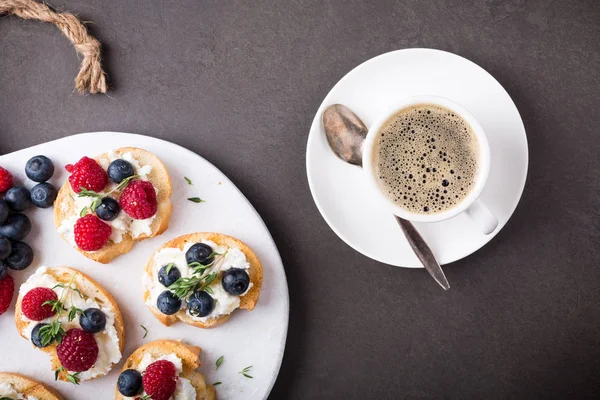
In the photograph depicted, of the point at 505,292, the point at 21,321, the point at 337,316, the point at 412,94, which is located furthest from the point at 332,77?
the point at 21,321

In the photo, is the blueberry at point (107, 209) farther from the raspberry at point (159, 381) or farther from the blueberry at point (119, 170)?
the raspberry at point (159, 381)

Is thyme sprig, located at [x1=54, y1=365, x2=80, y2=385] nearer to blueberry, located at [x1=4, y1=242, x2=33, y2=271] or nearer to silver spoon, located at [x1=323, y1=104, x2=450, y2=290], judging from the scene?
blueberry, located at [x1=4, y1=242, x2=33, y2=271]

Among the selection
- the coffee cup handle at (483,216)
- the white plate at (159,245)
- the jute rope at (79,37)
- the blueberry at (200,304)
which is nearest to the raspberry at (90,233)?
the white plate at (159,245)

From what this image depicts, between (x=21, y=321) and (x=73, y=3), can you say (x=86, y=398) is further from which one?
(x=73, y=3)

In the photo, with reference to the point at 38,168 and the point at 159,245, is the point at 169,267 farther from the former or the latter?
the point at 38,168

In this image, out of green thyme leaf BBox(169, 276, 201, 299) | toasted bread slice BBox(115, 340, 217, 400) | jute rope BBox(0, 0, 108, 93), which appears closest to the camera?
green thyme leaf BBox(169, 276, 201, 299)

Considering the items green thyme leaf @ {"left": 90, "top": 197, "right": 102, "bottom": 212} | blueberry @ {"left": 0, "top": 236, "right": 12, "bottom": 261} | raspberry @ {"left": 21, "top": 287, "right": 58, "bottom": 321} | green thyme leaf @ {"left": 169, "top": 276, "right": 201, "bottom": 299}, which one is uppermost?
green thyme leaf @ {"left": 90, "top": 197, "right": 102, "bottom": 212}

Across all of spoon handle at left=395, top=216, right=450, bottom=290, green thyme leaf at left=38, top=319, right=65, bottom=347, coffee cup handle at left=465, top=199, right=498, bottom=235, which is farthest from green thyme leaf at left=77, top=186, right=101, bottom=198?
coffee cup handle at left=465, top=199, right=498, bottom=235
